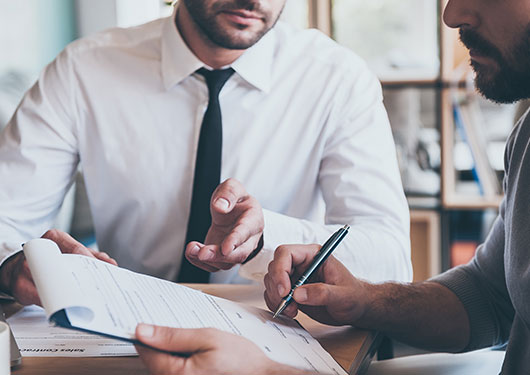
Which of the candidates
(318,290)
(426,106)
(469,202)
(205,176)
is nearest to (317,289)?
(318,290)

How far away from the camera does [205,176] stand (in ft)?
4.62

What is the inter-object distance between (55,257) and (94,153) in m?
0.78

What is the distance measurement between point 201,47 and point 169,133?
0.22 metres

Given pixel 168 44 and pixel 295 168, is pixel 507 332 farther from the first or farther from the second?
pixel 168 44

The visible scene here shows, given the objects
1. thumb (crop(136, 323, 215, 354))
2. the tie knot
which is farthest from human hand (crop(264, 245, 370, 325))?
the tie knot


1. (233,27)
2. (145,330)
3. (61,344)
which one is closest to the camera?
(145,330)

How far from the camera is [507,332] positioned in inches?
42.6

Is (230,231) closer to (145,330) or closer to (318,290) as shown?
(318,290)

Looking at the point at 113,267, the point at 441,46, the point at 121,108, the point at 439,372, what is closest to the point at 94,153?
the point at 121,108

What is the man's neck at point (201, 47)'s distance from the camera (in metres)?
1.48

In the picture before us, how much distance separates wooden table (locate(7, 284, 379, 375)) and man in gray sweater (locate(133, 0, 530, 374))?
0.02 meters

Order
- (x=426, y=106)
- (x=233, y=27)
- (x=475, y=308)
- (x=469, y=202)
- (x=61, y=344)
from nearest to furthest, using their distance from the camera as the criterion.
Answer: (x=61, y=344), (x=475, y=308), (x=233, y=27), (x=469, y=202), (x=426, y=106)

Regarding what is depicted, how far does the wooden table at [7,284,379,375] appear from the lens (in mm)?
748

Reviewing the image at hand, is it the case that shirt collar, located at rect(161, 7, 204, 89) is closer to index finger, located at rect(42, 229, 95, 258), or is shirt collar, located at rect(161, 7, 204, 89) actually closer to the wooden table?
index finger, located at rect(42, 229, 95, 258)
